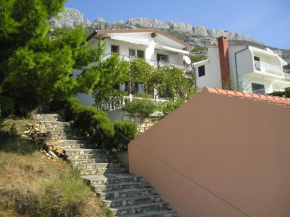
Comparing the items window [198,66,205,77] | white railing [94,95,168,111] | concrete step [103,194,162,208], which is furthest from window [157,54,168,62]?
concrete step [103,194,162,208]

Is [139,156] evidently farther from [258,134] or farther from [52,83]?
[258,134]

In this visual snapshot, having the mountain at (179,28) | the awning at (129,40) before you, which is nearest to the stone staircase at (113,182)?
the awning at (129,40)

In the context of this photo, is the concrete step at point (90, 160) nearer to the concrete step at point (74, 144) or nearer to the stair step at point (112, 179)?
the stair step at point (112, 179)

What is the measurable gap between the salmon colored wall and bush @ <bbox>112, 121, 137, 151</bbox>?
5.79 feet

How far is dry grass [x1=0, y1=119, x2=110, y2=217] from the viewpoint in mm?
7264

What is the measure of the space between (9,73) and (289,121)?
7555mm

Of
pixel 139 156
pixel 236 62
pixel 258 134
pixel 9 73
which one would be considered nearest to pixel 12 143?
pixel 9 73

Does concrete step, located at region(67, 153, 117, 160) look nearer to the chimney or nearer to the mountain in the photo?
the chimney

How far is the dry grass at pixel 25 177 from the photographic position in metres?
7.26

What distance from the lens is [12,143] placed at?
34.9 ft

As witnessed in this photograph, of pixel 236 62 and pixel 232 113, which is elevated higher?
pixel 236 62

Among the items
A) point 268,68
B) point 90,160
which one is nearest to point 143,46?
point 268,68

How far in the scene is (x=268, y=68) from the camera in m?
33.6

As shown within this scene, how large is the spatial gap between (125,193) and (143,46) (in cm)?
2074
